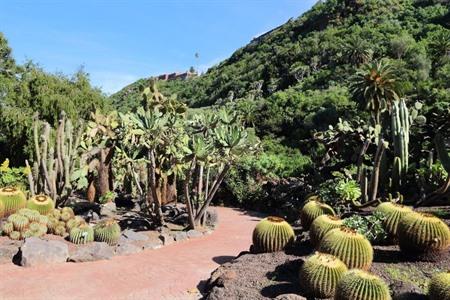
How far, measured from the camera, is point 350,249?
6008 millimetres

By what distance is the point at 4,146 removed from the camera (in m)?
19.2

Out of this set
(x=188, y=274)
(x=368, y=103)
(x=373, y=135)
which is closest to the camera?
(x=188, y=274)

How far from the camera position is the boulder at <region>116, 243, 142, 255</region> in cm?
912

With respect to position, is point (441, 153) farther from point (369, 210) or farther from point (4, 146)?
point (4, 146)

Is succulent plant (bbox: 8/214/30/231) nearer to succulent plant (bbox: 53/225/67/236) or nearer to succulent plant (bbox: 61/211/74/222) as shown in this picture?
succulent plant (bbox: 53/225/67/236)

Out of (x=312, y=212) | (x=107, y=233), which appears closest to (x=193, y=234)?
(x=107, y=233)

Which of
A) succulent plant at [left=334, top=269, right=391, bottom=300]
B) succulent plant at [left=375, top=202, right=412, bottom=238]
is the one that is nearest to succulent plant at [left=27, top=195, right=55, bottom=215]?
succulent plant at [left=375, top=202, right=412, bottom=238]

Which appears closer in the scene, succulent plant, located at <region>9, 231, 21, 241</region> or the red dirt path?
the red dirt path

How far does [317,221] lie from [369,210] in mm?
3051

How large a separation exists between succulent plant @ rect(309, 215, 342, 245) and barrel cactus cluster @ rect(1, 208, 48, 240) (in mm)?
5439

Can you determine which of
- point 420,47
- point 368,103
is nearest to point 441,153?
point 368,103

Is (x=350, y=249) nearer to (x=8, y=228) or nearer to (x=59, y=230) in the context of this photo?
(x=59, y=230)

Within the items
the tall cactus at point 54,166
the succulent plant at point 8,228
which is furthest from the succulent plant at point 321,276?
the tall cactus at point 54,166

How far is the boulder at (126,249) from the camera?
9125 millimetres
